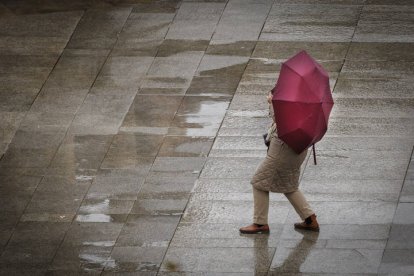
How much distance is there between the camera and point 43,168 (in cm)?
1486

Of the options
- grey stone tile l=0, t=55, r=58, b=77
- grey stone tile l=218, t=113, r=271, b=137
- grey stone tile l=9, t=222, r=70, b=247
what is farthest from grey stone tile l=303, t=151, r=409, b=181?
grey stone tile l=0, t=55, r=58, b=77

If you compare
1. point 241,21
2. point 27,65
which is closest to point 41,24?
point 27,65

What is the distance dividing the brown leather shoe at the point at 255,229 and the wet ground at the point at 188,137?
0.26ft

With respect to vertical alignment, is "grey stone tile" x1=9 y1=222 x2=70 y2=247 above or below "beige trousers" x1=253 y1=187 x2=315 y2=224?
below

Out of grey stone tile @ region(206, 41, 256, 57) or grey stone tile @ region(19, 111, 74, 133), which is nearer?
grey stone tile @ region(19, 111, 74, 133)

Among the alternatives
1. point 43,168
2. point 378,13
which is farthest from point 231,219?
point 378,13

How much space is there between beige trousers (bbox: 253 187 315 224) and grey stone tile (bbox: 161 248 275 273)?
0.42m

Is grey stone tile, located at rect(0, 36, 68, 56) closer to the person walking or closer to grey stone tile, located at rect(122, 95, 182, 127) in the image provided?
grey stone tile, located at rect(122, 95, 182, 127)

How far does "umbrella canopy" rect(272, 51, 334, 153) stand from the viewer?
12320mm

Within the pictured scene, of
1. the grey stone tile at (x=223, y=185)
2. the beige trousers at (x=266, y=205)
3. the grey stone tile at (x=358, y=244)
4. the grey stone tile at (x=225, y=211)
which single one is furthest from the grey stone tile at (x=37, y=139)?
the grey stone tile at (x=358, y=244)

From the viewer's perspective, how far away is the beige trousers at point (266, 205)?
12.8 metres

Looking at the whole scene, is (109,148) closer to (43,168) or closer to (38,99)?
(43,168)

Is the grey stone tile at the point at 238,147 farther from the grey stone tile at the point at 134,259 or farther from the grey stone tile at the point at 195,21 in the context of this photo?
the grey stone tile at the point at 195,21

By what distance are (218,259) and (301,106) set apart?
1.91 meters
